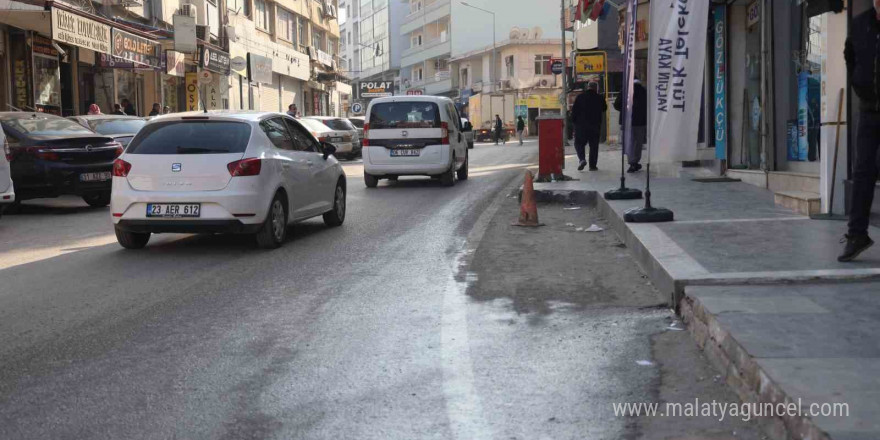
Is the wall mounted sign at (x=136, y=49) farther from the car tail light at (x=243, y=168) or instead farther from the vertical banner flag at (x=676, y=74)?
the vertical banner flag at (x=676, y=74)

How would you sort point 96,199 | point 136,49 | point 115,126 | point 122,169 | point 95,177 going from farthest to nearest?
1. point 136,49
2. point 115,126
3. point 96,199
4. point 95,177
5. point 122,169

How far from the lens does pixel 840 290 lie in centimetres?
592

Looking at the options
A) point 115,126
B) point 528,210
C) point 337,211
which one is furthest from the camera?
point 115,126

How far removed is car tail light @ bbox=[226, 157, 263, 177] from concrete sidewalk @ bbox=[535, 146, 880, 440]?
3931 millimetres

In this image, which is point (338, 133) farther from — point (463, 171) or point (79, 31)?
point (463, 171)

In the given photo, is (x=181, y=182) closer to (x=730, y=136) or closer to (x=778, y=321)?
(x=778, y=321)

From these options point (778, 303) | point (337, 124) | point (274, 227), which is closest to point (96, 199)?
point (274, 227)

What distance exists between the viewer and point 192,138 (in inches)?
391

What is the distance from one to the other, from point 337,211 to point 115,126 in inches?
323

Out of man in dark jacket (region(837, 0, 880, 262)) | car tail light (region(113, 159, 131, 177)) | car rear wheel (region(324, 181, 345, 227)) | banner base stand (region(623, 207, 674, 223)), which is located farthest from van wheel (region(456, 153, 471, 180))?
man in dark jacket (region(837, 0, 880, 262))

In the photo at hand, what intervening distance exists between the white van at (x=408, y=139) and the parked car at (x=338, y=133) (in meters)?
11.4

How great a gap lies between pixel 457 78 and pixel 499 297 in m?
82.1

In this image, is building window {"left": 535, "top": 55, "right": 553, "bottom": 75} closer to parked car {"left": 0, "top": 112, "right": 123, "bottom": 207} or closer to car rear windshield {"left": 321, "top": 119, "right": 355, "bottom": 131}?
car rear windshield {"left": 321, "top": 119, "right": 355, "bottom": 131}

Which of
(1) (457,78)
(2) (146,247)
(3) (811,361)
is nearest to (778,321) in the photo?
(3) (811,361)
